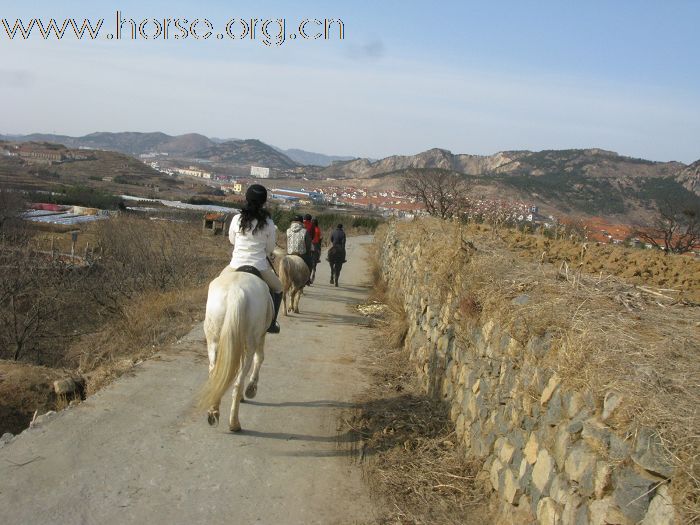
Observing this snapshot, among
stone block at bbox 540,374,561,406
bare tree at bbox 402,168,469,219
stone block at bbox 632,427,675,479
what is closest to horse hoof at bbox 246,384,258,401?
stone block at bbox 540,374,561,406

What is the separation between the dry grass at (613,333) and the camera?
10.00 feet

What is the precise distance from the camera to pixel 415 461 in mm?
5566

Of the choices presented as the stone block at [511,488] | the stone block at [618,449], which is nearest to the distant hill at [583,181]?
the stone block at [511,488]

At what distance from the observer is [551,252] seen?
10.4 meters

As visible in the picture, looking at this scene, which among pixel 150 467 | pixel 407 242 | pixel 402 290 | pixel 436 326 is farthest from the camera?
pixel 407 242

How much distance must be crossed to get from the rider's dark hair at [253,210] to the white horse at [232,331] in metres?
0.65

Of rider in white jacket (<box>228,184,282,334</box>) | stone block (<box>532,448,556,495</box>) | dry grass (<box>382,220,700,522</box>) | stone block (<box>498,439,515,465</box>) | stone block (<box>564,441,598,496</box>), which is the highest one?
rider in white jacket (<box>228,184,282,334</box>)

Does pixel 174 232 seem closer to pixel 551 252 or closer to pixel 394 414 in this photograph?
pixel 551 252

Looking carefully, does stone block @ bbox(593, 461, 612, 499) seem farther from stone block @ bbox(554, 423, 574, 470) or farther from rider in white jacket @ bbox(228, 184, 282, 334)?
rider in white jacket @ bbox(228, 184, 282, 334)

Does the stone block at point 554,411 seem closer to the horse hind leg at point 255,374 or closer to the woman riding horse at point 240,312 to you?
the woman riding horse at point 240,312

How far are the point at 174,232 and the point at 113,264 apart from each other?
140 inches

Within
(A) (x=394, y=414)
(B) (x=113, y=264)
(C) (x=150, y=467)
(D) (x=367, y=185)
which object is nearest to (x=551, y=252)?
(A) (x=394, y=414)

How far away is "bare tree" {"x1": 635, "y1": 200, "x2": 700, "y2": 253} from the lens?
2333cm

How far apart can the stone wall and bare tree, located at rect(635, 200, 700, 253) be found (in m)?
19.0
